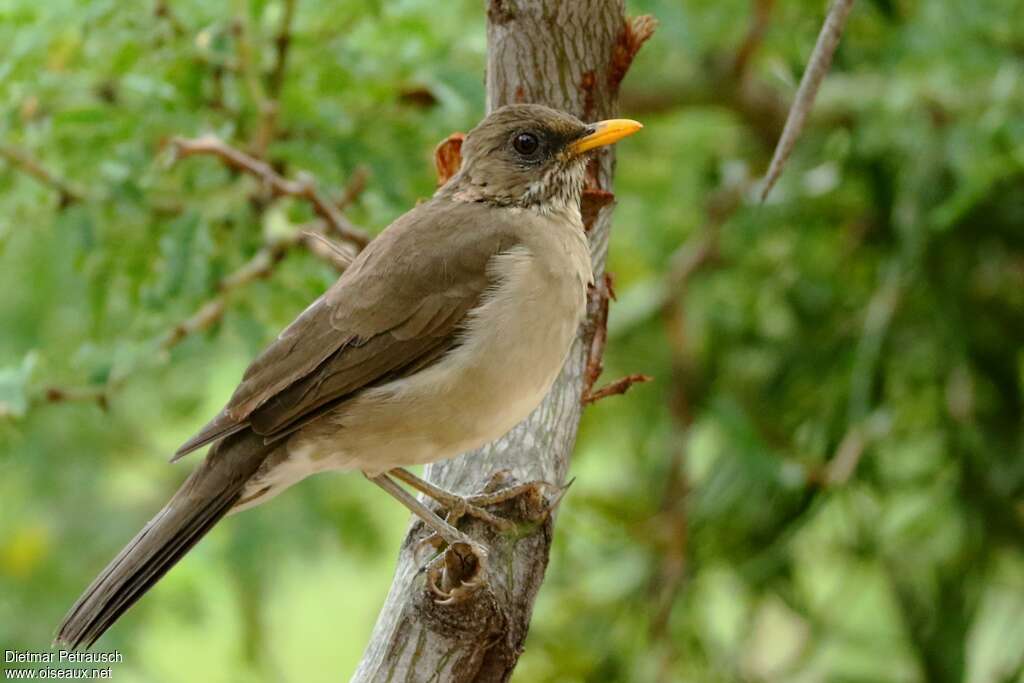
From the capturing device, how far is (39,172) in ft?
13.5

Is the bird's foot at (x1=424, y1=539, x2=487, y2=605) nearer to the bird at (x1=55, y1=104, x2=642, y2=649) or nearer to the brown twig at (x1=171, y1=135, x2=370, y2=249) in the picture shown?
the bird at (x1=55, y1=104, x2=642, y2=649)

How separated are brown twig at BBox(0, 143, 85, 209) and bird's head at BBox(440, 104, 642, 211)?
1.17 metres

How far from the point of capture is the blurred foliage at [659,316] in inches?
168

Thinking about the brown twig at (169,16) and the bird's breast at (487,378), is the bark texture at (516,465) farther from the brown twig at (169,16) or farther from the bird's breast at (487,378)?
the brown twig at (169,16)

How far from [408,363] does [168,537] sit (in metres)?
0.76

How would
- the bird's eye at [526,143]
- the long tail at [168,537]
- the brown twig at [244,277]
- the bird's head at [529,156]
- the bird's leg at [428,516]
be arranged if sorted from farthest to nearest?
the brown twig at [244,277] → the bird's eye at [526,143] → the bird's head at [529,156] → the long tail at [168,537] → the bird's leg at [428,516]

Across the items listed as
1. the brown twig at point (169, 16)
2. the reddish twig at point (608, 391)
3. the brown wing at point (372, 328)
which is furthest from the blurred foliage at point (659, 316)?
the reddish twig at point (608, 391)

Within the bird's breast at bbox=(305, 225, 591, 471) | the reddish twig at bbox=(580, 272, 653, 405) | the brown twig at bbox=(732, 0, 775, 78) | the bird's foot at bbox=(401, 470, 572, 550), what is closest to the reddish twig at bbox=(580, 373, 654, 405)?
the reddish twig at bbox=(580, 272, 653, 405)

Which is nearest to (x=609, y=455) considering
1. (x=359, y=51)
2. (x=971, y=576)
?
(x=971, y=576)

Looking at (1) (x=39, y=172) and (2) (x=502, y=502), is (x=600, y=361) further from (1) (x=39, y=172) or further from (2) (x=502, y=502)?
(1) (x=39, y=172)

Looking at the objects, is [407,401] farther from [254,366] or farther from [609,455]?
[609,455]

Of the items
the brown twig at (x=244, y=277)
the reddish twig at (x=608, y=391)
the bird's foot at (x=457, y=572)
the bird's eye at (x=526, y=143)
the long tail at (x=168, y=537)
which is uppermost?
the brown twig at (x=244, y=277)

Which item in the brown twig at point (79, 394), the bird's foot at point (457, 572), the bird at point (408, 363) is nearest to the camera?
the bird's foot at point (457, 572)

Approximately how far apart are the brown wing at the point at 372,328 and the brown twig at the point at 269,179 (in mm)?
274
